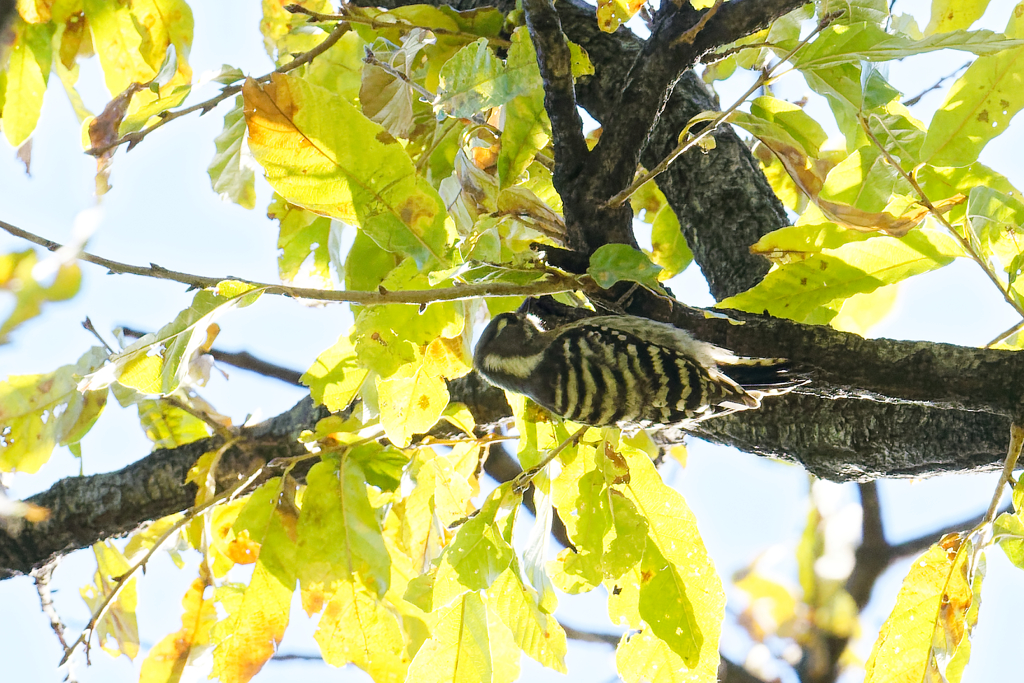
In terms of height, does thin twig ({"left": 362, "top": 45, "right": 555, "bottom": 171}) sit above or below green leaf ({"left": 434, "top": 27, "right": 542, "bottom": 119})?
above

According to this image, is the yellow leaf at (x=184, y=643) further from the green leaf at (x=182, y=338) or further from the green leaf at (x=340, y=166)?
the green leaf at (x=340, y=166)

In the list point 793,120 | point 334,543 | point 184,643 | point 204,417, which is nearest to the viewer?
point 334,543

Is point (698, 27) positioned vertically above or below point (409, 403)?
above

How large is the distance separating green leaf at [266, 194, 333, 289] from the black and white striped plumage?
45 centimetres

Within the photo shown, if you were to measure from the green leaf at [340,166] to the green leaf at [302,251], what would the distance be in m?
0.52

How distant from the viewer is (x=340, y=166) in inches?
38.6

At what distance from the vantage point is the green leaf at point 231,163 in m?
1.52

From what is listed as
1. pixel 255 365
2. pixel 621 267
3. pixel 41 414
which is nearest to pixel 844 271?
pixel 621 267

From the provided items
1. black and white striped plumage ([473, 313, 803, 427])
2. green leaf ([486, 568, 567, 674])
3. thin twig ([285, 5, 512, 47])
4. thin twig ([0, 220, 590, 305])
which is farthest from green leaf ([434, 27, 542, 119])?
green leaf ([486, 568, 567, 674])

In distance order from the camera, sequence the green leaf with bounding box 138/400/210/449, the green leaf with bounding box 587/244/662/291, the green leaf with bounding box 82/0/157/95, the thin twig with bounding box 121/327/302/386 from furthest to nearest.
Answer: the thin twig with bounding box 121/327/302/386 → the green leaf with bounding box 138/400/210/449 → the green leaf with bounding box 82/0/157/95 → the green leaf with bounding box 587/244/662/291

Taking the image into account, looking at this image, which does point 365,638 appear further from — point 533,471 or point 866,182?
point 866,182

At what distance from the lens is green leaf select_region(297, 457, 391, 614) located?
123 cm

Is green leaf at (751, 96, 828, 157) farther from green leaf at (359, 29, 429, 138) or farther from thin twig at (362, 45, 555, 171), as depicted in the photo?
green leaf at (359, 29, 429, 138)

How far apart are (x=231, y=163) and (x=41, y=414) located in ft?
1.97
